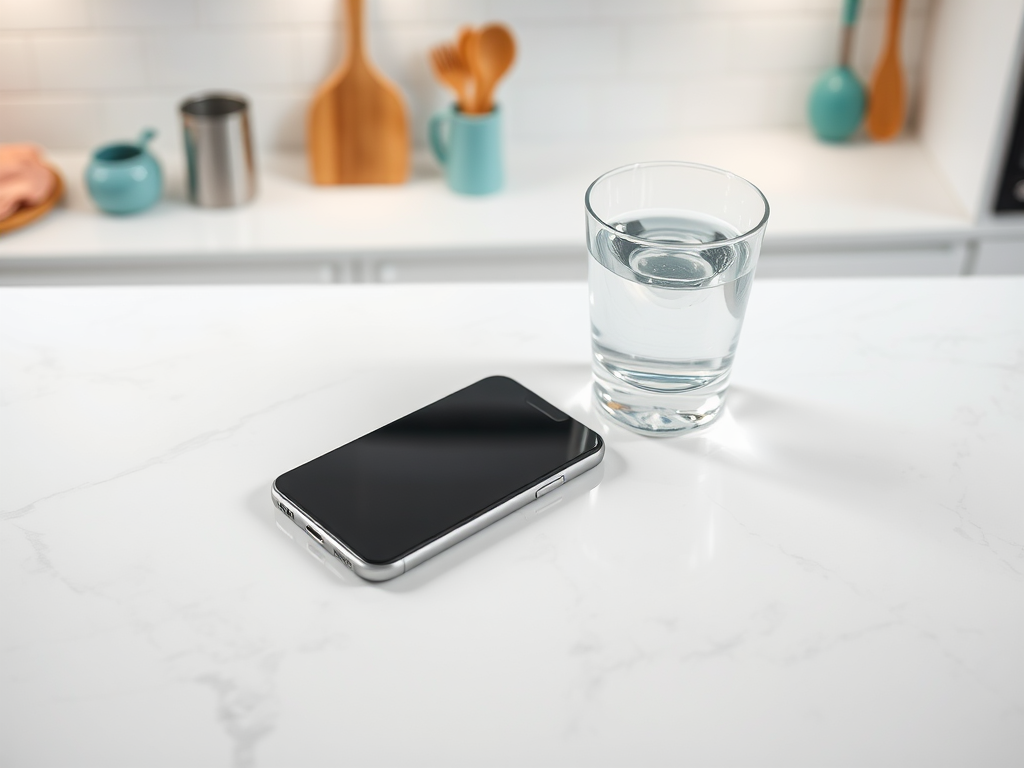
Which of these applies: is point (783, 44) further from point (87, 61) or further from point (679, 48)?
point (87, 61)

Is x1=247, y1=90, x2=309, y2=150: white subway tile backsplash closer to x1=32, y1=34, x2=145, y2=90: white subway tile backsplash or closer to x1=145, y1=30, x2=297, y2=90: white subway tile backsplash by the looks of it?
x1=145, y1=30, x2=297, y2=90: white subway tile backsplash

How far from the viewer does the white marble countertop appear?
21.8 inches

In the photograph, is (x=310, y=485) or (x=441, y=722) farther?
(x=310, y=485)

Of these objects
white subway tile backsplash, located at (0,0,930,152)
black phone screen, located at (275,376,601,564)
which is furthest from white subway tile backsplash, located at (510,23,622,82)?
black phone screen, located at (275,376,601,564)

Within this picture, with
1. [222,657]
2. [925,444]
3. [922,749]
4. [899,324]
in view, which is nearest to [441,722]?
[222,657]

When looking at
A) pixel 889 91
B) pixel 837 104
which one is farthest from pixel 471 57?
pixel 889 91

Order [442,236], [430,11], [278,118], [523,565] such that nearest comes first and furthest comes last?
[523,565] → [442,236] → [430,11] → [278,118]

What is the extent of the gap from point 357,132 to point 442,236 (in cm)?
36

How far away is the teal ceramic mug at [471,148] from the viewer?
1.91m

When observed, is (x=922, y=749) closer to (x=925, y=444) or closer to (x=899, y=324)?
(x=925, y=444)

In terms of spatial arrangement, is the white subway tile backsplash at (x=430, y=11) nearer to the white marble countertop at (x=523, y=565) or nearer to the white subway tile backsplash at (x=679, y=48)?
the white subway tile backsplash at (x=679, y=48)

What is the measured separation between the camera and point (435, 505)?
2.30 feet

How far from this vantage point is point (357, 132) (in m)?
2.03

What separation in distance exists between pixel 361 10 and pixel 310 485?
1515mm
